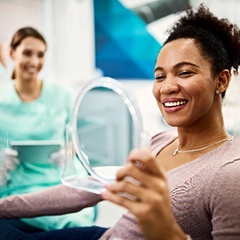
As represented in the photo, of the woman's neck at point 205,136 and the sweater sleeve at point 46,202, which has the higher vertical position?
the woman's neck at point 205,136

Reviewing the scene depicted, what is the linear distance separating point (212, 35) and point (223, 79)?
109 mm

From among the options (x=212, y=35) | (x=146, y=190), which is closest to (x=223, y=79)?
(x=212, y=35)

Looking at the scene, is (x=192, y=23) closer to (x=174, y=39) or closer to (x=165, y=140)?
(x=174, y=39)

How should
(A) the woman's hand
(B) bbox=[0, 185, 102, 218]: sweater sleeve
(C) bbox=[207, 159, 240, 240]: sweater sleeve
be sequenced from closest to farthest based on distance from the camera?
(A) the woman's hand < (C) bbox=[207, 159, 240, 240]: sweater sleeve < (B) bbox=[0, 185, 102, 218]: sweater sleeve

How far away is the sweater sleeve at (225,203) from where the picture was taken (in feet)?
2.45

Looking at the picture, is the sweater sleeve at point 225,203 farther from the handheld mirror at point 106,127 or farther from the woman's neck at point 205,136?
the handheld mirror at point 106,127

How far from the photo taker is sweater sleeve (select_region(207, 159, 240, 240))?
748mm

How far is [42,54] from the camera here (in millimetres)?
1857

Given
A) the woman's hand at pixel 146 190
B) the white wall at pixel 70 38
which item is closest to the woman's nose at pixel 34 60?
the white wall at pixel 70 38

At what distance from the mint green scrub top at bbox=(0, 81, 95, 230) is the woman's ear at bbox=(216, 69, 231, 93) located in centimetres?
69

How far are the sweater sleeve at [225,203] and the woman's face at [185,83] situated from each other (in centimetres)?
18

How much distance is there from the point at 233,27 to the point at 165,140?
0.35 metres

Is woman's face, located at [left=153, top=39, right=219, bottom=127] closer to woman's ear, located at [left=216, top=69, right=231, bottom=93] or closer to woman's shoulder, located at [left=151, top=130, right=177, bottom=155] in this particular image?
woman's ear, located at [left=216, top=69, right=231, bottom=93]

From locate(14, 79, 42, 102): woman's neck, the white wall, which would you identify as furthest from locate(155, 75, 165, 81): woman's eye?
the white wall
